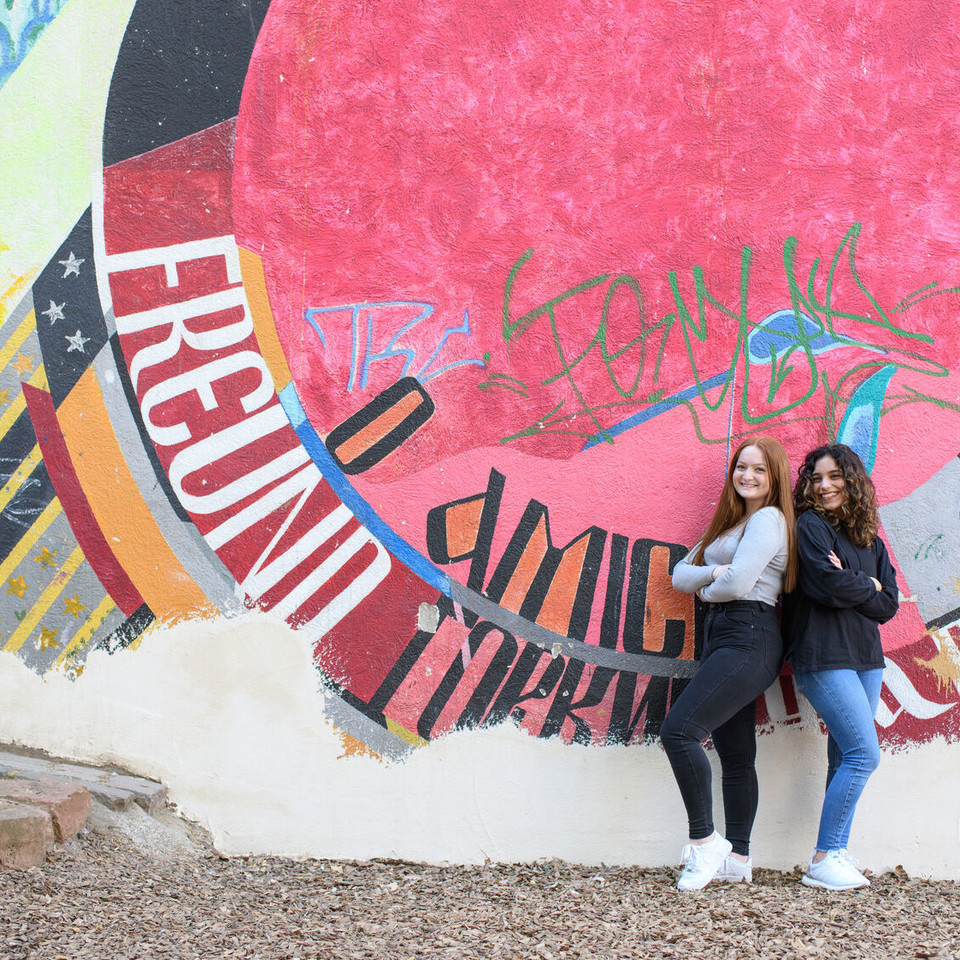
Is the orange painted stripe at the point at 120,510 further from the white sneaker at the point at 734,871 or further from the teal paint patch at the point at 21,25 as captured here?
the white sneaker at the point at 734,871

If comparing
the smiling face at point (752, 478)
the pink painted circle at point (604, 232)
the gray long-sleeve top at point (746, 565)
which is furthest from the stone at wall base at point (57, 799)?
the smiling face at point (752, 478)

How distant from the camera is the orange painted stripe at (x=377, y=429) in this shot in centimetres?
375

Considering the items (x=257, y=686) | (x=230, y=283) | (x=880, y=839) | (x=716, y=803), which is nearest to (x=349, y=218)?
(x=230, y=283)

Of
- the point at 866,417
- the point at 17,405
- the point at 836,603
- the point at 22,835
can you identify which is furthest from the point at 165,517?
the point at 866,417

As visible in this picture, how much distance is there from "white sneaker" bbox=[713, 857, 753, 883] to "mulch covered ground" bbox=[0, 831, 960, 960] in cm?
6

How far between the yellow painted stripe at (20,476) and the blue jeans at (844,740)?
3.06m

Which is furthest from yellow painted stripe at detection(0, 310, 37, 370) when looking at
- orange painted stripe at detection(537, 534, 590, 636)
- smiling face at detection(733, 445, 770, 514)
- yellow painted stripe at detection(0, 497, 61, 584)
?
smiling face at detection(733, 445, 770, 514)

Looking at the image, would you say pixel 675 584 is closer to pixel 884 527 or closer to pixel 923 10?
pixel 884 527

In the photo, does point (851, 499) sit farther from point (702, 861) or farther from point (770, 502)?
point (702, 861)

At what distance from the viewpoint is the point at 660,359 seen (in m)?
3.80

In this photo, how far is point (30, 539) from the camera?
3.75 metres

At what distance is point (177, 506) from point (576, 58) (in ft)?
7.80

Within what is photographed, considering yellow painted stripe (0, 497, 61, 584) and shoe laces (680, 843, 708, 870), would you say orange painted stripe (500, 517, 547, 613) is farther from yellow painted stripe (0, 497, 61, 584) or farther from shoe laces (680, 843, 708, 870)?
yellow painted stripe (0, 497, 61, 584)

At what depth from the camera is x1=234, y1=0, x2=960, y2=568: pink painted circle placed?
12.3ft
